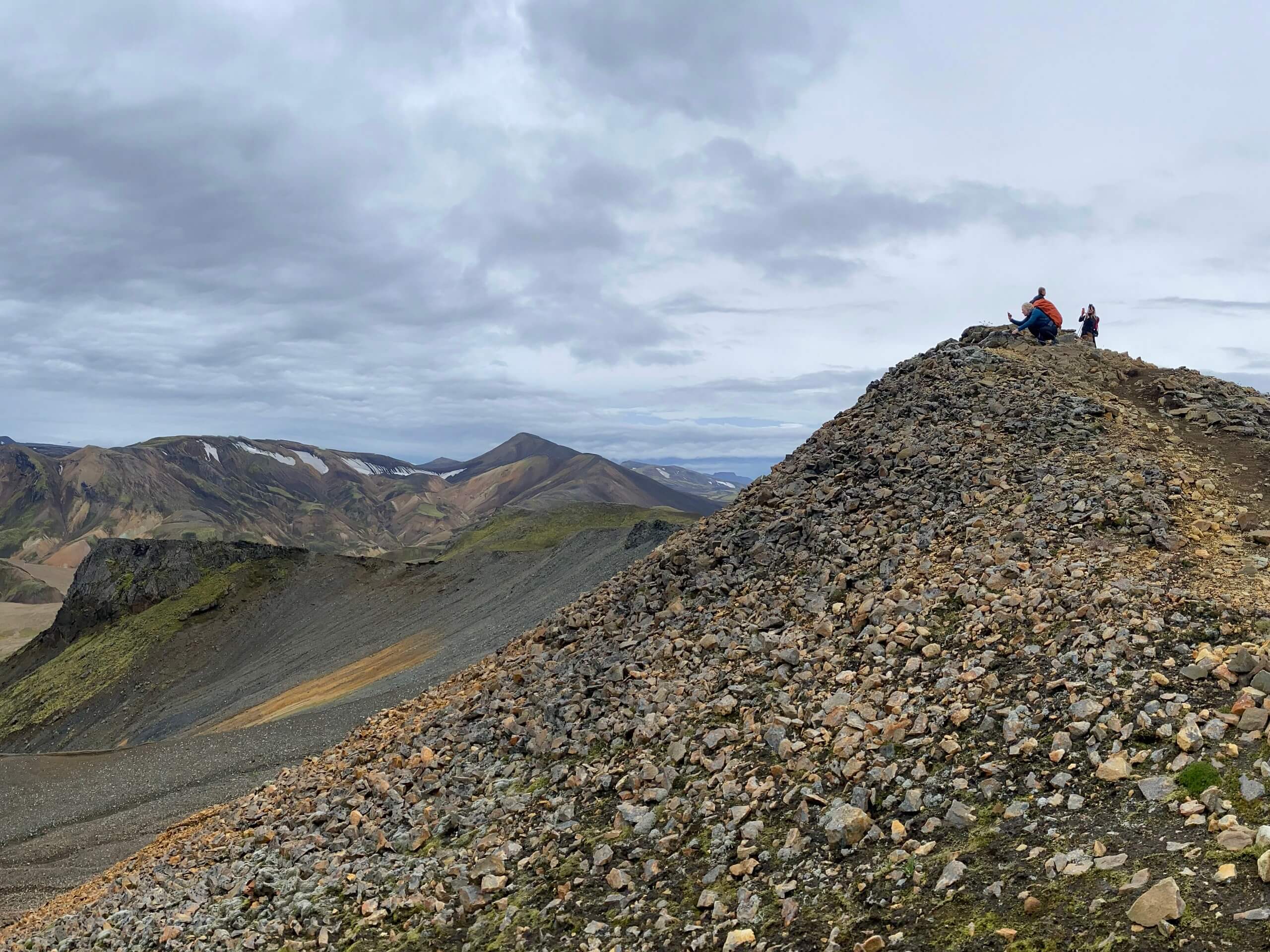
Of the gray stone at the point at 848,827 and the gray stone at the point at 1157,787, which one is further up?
the gray stone at the point at 1157,787

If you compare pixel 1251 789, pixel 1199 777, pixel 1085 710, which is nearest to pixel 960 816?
pixel 1085 710

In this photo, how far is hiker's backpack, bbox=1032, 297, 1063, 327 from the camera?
980 inches

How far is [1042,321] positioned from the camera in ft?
81.7

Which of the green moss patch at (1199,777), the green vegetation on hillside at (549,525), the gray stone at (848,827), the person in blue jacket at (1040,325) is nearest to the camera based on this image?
the green moss patch at (1199,777)

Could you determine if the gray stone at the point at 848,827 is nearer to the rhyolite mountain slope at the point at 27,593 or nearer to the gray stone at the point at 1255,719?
the gray stone at the point at 1255,719

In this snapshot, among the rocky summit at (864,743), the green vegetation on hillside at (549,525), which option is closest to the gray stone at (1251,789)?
the rocky summit at (864,743)

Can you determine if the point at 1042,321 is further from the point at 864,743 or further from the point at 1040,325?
the point at 864,743

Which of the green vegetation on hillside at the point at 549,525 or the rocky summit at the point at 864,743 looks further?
the green vegetation on hillside at the point at 549,525

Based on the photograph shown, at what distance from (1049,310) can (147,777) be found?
41484mm

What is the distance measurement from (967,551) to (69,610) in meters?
113

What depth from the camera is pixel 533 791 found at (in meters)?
14.0

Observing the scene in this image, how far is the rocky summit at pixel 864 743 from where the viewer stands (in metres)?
8.35

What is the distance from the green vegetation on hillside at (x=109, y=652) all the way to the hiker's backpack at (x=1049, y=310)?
82636 mm

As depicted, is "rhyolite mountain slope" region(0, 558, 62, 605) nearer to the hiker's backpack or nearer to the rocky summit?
the rocky summit
